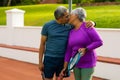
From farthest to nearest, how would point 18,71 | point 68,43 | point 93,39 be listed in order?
point 18,71, point 68,43, point 93,39

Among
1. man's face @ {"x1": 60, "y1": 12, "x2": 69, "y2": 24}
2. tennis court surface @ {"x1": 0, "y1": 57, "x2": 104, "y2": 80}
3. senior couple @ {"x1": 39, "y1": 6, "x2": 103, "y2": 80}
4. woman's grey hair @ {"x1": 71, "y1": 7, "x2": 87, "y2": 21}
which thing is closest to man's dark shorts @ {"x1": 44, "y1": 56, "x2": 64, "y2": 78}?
senior couple @ {"x1": 39, "y1": 6, "x2": 103, "y2": 80}

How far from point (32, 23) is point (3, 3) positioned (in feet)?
70.2

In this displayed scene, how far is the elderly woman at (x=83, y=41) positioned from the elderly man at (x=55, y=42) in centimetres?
19

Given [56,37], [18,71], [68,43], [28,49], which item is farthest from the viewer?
[28,49]

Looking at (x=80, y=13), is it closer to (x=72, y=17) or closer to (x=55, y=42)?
(x=72, y=17)

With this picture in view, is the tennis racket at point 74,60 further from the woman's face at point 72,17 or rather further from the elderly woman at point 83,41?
the woman's face at point 72,17

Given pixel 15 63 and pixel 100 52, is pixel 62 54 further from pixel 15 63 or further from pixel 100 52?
pixel 15 63

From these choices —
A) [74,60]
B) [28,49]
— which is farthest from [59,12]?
[28,49]

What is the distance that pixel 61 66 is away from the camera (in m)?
4.82

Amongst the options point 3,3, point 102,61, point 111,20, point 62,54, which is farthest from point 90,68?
point 3,3

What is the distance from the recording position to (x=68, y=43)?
4539 mm

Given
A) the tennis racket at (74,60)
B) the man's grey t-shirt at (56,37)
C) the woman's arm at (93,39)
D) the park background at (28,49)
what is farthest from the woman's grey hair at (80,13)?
the park background at (28,49)

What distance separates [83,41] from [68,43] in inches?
10.9

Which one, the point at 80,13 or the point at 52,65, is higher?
the point at 80,13
